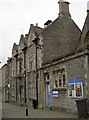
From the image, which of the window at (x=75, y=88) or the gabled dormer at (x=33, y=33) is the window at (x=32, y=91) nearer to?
the gabled dormer at (x=33, y=33)

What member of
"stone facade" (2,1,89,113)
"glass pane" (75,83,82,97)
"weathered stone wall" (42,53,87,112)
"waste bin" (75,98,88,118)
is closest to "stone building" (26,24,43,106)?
"stone facade" (2,1,89,113)

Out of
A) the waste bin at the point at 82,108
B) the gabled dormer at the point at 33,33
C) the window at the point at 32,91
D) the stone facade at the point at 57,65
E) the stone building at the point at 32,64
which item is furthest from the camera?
the gabled dormer at the point at 33,33

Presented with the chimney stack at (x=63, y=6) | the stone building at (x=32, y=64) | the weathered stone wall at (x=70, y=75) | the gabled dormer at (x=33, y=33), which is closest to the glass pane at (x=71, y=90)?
the weathered stone wall at (x=70, y=75)

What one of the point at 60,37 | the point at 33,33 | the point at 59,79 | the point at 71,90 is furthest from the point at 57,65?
the point at 33,33

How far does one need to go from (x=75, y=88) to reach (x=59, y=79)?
9.18 ft

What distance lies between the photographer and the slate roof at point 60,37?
18.3 metres

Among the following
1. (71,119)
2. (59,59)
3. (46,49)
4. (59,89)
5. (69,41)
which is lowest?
(71,119)

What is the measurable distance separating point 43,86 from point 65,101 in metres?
4.41

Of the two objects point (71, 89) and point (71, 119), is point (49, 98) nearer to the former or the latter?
point (71, 89)

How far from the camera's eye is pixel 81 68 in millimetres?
11805

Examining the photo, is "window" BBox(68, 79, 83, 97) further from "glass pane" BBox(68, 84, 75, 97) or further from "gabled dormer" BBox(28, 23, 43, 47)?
"gabled dormer" BBox(28, 23, 43, 47)

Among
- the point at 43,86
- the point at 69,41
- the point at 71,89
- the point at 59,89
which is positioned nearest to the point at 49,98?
the point at 43,86

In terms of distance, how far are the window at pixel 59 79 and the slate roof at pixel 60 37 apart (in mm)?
2587

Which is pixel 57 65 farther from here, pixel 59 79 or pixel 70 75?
pixel 70 75
